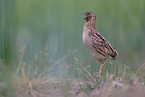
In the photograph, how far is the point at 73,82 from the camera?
3219 millimetres

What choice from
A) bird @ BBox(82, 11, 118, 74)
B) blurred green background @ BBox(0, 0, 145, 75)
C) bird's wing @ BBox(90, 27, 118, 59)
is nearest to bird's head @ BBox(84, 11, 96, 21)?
bird @ BBox(82, 11, 118, 74)

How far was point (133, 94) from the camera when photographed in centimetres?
246

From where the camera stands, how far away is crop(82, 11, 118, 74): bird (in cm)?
345

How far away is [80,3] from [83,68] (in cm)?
285

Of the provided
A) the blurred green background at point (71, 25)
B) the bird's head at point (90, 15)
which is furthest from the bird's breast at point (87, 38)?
the blurred green background at point (71, 25)

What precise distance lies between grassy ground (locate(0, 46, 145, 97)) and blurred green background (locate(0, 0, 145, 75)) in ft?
3.14

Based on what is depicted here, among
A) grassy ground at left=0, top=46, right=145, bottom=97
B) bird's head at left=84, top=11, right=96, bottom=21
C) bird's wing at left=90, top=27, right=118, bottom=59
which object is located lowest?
grassy ground at left=0, top=46, right=145, bottom=97

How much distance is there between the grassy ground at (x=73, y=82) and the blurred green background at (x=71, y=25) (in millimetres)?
958

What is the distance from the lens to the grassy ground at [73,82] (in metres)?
2.90

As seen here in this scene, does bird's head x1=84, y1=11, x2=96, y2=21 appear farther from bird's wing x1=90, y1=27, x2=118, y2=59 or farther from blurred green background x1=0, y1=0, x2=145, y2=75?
blurred green background x1=0, y1=0, x2=145, y2=75

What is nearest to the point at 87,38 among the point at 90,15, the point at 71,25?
the point at 90,15

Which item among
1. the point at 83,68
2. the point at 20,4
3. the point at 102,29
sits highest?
the point at 20,4

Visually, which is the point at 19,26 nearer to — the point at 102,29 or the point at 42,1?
the point at 42,1

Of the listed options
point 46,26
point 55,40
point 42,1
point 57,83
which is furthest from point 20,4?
point 57,83
